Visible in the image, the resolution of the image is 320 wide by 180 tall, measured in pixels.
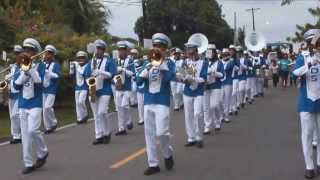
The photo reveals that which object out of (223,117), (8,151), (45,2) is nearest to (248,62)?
(223,117)

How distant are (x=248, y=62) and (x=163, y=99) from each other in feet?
47.0

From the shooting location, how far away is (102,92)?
14812 mm

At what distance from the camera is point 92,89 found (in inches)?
570

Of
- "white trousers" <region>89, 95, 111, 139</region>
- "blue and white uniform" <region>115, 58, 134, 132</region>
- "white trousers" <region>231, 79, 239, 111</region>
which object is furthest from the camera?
"white trousers" <region>231, 79, 239, 111</region>

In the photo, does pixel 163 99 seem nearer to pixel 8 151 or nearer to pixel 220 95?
pixel 8 151

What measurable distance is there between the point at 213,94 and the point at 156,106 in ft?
18.1

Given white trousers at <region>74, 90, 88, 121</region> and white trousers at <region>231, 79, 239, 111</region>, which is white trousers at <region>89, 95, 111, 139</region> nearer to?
white trousers at <region>74, 90, 88, 121</region>

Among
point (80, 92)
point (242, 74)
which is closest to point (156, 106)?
point (80, 92)

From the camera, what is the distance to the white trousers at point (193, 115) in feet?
45.1

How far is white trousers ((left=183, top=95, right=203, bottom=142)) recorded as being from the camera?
13.7 metres

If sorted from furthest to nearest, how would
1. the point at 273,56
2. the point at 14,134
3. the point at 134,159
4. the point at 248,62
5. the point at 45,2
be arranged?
the point at 273,56 → the point at 45,2 → the point at 248,62 → the point at 14,134 → the point at 134,159

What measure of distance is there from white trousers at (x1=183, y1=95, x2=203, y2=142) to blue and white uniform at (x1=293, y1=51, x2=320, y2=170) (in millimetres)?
3695

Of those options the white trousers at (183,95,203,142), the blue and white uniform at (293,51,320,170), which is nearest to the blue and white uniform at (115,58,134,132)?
the white trousers at (183,95,203,142)

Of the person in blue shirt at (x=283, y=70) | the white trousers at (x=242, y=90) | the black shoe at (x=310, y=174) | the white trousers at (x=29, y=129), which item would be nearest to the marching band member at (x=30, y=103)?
the white trousers at (x=29, y=129)
